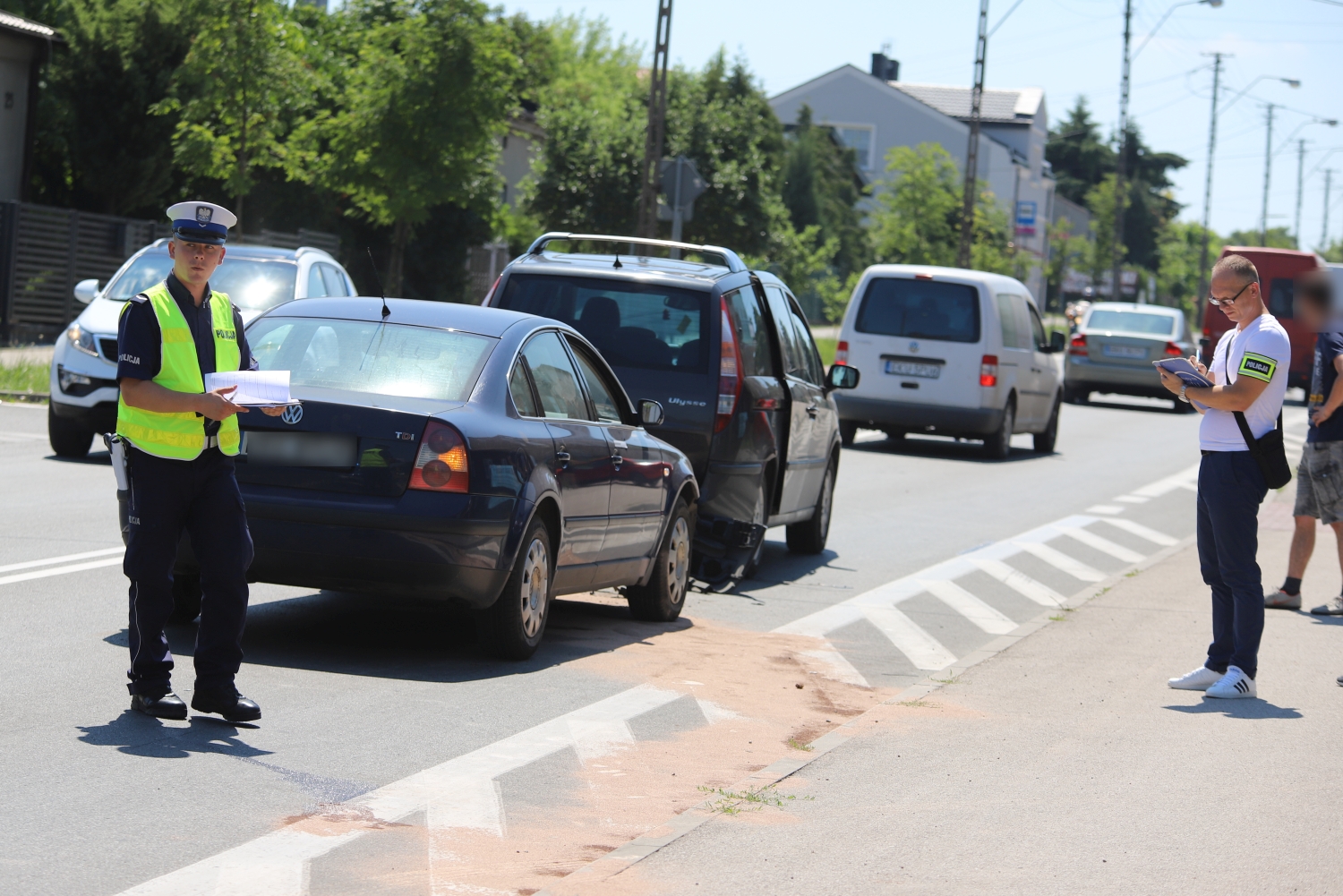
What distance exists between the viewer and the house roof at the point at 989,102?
104312 millimetres

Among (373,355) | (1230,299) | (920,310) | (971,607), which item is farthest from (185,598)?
(920,310)

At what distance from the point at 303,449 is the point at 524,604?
1.18m

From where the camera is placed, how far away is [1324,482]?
35.7 ft

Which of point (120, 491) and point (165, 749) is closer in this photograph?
point (165, 749)

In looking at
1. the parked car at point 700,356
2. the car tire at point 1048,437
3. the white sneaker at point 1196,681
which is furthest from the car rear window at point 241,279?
the car tire at point 1048,437

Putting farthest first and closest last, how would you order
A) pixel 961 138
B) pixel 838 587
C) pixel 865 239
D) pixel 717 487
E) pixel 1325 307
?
pixel 961 138 → pixel 865 239 → pixel 838 587 → pixel 717 487 → pixel 1325 307

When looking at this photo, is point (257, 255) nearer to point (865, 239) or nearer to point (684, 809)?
point (684, 809)

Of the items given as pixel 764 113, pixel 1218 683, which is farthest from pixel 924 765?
pixel 764 113

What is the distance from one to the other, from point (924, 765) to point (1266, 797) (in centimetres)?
117

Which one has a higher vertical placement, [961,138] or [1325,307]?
[961,138]

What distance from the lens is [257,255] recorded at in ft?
54.8

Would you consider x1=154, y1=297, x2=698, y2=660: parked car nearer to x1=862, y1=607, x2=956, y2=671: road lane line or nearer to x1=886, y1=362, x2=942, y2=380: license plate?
x1=862, y1=607, x2=956, y2=671: road lane line

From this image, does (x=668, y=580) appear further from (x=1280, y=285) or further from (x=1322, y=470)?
(x=1280, y=285)

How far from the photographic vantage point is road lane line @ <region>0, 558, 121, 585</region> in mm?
9016
